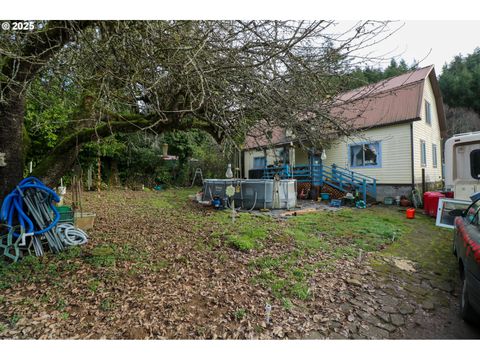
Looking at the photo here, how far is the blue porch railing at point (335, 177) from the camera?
1213cm

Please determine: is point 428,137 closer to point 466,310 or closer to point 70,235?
point 466,310

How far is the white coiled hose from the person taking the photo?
4.52 m

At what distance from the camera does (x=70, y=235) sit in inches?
185

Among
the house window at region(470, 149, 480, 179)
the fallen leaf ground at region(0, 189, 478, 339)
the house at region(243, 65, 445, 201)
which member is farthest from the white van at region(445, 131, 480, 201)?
the house at region(243, 65, 445, 201)

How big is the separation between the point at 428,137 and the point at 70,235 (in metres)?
16.0

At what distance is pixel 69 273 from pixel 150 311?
1.63 metres

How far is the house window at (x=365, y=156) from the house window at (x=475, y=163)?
641 cm

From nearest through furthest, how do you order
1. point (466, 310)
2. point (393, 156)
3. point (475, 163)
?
point (466, 310) < point (475, 163) < point (393, 156)

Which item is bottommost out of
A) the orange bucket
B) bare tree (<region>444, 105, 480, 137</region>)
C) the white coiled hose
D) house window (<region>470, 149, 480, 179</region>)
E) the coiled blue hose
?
the orange bucket

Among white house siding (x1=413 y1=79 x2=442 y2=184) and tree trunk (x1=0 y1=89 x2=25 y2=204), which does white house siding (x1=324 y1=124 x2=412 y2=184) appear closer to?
white house siding (x1=413 y1=79 x2=442 y2=184)

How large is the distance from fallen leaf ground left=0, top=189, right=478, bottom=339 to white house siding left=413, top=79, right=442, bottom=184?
7.16 metres

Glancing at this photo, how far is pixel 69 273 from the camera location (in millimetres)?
3682

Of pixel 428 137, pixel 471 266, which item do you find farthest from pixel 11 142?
pixel 428 137

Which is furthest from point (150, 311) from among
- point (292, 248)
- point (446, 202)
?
point (446, 202)
